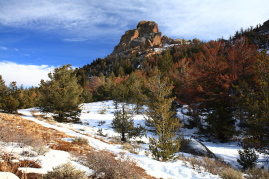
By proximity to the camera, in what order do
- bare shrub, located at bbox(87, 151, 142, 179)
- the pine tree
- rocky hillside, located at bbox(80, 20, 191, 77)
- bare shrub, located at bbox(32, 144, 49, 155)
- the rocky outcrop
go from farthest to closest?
the rocky outcrop, rocky hillside, located at bbox(80, 20, 191, 77), the pine tree, bare shrub, located at bbox(32, 144, 49, 155), bare shrub, located at bbox(87, 151, 142, 179)

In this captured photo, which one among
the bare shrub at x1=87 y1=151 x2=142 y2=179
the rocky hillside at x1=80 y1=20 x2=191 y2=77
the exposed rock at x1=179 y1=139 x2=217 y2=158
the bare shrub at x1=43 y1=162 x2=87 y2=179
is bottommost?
the exposed rock at x1=179 y1=139 x2=217 y2=158

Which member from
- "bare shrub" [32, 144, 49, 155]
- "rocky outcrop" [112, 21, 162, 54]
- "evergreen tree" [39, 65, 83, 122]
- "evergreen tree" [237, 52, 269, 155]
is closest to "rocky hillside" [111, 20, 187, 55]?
"rocky outcrop" [112, 21, 162, 54]

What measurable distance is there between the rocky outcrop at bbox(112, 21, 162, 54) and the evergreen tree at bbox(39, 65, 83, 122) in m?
109

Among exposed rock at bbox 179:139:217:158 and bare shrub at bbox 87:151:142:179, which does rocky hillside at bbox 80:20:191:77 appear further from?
bare shrub at bbox 87:151:142:179

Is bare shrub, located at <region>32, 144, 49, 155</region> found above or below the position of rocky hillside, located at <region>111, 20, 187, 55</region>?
below

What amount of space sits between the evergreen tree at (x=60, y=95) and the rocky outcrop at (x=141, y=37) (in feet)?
357

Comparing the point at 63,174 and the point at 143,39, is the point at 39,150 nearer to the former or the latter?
the point at 63,174

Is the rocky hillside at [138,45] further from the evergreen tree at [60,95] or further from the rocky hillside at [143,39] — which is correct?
the evergreen tree at [60,95]

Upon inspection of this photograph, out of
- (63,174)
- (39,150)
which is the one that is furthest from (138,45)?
(63,174)

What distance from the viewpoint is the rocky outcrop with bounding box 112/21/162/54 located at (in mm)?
129250

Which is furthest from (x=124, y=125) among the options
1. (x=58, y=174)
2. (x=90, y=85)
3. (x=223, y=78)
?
(x=90, y=85)

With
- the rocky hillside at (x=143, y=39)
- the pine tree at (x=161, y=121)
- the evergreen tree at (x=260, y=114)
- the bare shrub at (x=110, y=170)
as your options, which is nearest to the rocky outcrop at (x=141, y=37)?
the rocky hillside at (x=143, y=39)

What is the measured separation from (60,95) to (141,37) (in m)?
134

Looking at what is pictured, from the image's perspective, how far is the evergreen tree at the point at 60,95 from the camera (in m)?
18.0
